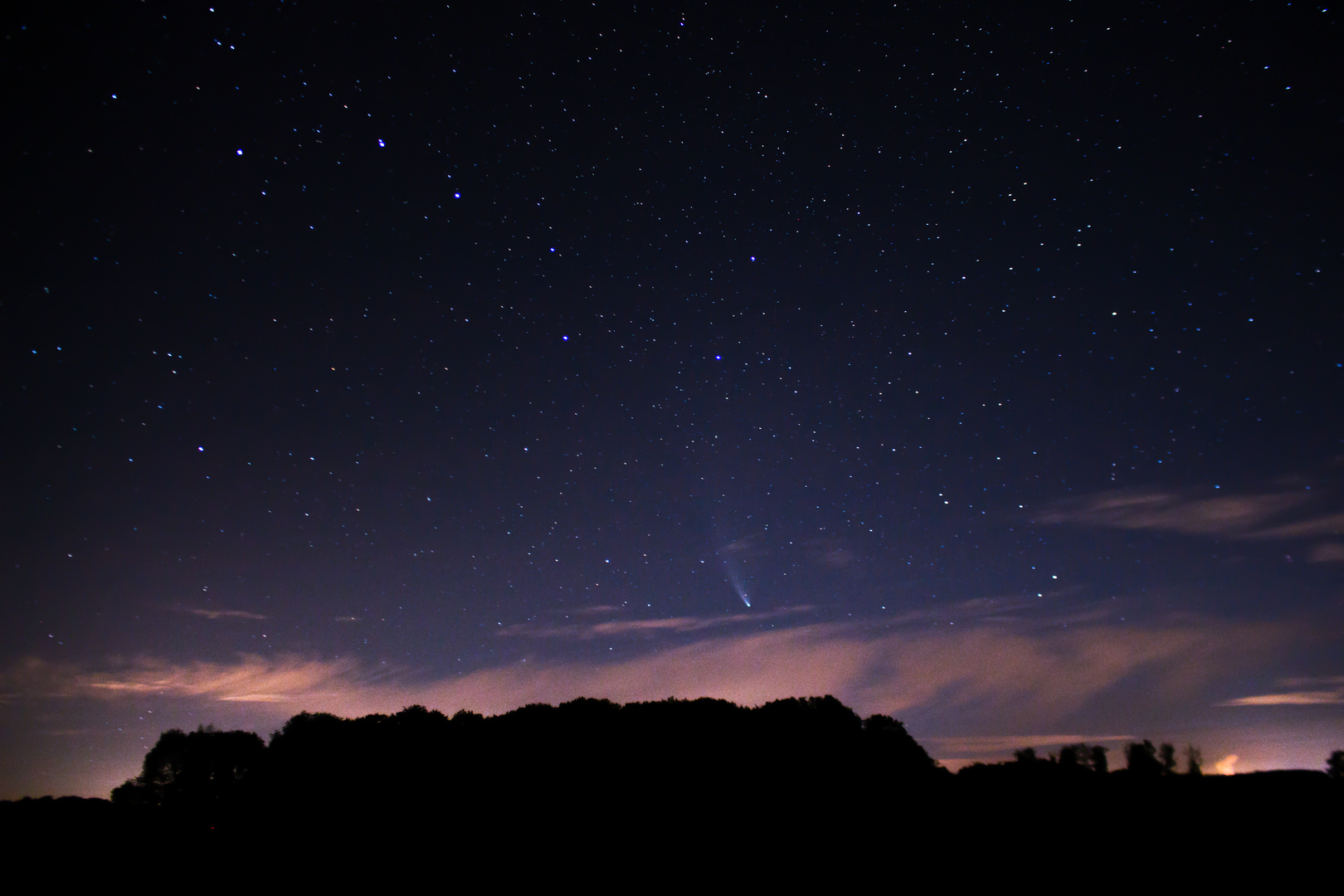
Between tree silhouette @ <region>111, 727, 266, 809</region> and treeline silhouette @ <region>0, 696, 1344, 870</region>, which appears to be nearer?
treeline silhouette @ <region>0, 696, 1344, 870</region>

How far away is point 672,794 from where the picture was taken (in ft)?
75.2

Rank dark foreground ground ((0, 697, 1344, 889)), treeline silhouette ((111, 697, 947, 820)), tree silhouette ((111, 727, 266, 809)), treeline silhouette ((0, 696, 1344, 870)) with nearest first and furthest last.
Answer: dark foreground ground ((0, 697, 1344, 889)) → treeline silhouette ((0, 696, 1344, 870)) → treeline silhouette ((111, 697, 947, 820)) → tree silhouette ((111, 727, 266, 809))

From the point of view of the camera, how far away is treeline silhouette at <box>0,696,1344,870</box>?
59.2 ft

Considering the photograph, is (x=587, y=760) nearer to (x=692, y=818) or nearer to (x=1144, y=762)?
(x=692, y=818)

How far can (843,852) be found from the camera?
1822 cm

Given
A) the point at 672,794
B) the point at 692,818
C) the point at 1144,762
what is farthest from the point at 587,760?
Result: the point at 1144,762

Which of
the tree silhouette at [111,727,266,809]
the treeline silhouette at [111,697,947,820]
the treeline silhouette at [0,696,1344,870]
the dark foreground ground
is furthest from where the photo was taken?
the tree silhouette at [111,727,266,809]

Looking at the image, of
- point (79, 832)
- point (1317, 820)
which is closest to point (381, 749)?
point (79, 832)

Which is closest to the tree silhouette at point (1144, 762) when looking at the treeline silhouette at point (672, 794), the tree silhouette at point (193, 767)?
the treeline silhouette at point (672, 794)

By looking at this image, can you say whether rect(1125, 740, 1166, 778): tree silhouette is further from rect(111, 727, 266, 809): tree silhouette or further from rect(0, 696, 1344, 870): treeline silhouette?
rect(111, 727, 266, 809): tree silhouette

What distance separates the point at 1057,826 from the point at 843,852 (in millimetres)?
5279

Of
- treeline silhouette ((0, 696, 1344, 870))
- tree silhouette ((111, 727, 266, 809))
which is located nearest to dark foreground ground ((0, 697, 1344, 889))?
treeline silhouette ((0, 696, 1344, 870))

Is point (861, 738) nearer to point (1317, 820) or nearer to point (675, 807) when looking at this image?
point (675, 807)

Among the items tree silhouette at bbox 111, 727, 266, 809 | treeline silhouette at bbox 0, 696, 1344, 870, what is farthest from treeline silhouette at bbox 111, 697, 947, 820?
tree silhouette at bbox 111, 727, 266, 809
